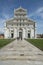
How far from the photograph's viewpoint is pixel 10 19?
54.1 meters

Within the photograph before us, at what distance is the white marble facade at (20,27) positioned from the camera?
5450 centimetres

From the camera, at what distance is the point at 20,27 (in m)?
54.8

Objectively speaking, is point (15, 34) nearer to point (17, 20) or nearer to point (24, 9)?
point (17, 20)

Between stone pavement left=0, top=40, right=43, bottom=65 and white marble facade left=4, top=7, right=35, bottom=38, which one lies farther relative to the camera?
white marble facade left=4, top=7, right=35, bottom=38

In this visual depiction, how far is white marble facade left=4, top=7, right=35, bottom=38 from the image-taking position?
5450cm

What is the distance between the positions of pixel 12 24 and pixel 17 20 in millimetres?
2255

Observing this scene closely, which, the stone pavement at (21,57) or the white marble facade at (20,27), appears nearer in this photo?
the stone pavement at (21,57)

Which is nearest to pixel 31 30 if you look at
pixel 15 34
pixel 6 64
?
pixel 15 34

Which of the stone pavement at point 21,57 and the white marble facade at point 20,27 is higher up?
the white marble facade at point 20,27

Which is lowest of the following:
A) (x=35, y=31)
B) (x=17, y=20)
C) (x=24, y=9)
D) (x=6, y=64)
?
(x=6, y=64)

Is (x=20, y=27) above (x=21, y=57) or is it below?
above

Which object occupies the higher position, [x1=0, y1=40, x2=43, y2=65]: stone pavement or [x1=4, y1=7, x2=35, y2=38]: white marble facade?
[x1=4, y1=7, x2=35, y2=38]: white marble facade

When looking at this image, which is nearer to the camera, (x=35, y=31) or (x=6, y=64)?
(x=6, y=64)

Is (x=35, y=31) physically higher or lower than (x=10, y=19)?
lower
